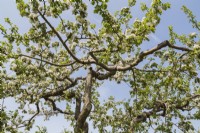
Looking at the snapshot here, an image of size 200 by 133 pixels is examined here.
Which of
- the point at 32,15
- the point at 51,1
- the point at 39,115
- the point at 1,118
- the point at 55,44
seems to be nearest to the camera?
the point at 1,118

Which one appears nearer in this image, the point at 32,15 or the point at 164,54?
the point at 32,15

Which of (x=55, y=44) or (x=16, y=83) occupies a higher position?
(x=55, y=44)

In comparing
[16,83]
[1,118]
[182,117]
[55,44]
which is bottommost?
[1,118]

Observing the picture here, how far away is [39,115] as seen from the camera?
86.0ft

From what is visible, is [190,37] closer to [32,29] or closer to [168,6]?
[168,6]

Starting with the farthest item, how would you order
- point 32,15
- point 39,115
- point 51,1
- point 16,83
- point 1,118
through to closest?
point 39,115 → point 16,83 → point 32,15 → point 51,1 → point 1,118

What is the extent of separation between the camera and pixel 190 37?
17219 millimetres

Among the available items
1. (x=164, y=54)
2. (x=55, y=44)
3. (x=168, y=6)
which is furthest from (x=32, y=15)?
(x=164, y=54)

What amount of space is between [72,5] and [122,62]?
411 cm

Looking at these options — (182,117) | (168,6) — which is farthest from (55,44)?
(182,117)

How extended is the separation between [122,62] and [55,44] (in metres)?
4.89

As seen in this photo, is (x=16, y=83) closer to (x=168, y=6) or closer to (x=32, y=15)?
(x=32, y=15)

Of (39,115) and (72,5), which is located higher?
(72,5)

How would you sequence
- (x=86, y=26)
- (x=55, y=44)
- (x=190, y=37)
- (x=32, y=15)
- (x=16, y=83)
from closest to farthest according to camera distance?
(x=32, y=15) < (x=86, y=26) < (x=190, y=37) < (x=55, y=44) < (x=16, y=83)
